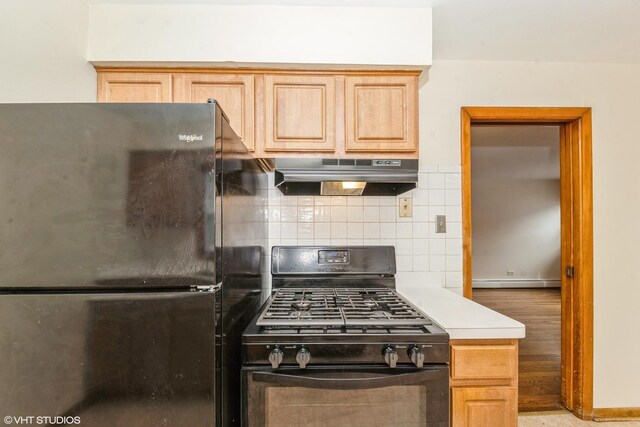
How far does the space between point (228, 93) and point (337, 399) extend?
4.81 feet

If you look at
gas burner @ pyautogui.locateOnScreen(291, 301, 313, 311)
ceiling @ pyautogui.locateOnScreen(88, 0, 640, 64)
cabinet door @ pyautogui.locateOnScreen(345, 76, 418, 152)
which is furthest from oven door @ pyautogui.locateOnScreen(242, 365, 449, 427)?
ceiling @ pyautogui.locateOnScreen(88, 0, 640, 64)

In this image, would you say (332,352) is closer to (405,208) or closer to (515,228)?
(405,208)

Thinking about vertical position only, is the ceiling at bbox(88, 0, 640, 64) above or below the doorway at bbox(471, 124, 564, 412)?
above

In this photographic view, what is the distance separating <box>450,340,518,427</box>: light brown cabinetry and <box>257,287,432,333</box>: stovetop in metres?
0.18

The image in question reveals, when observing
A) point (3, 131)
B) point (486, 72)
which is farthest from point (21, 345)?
point (486, 72)

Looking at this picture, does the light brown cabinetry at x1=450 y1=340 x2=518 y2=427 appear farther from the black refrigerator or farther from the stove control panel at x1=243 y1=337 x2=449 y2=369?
the black refrigerator

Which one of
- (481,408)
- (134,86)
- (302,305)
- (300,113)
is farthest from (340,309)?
(134,86)

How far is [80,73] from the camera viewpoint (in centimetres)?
153

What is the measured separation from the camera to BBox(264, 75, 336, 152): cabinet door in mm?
1648

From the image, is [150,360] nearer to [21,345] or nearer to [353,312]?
[21,345]

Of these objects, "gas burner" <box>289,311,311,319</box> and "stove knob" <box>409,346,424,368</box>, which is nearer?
"stove knob" <box>409,346,424,368</box>

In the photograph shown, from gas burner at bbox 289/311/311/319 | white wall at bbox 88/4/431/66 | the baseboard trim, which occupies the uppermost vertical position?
white wall at bbox 88/4/431/66

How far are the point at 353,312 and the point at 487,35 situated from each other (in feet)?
5.74

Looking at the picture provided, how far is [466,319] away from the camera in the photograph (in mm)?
1302
